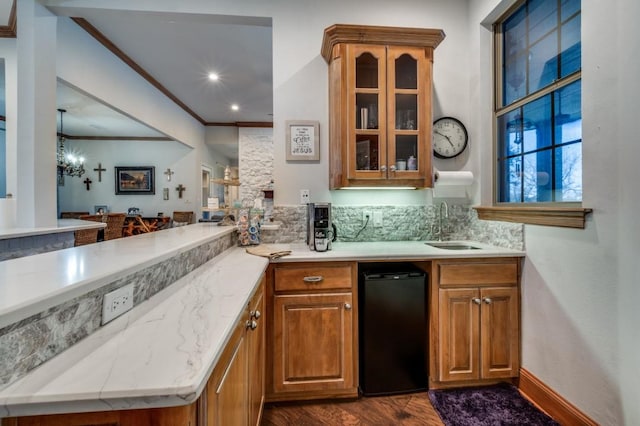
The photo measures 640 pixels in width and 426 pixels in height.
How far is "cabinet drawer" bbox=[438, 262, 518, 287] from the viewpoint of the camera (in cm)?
188

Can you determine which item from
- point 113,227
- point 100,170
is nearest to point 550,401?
point 113,227

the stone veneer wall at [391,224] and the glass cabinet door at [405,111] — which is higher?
the glass cabinet door at [405,111]

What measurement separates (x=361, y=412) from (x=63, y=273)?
1.69 meters

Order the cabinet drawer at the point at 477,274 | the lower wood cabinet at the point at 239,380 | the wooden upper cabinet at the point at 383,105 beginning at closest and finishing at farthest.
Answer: the lower wood cabinet at the point at 239,380, the cabinet drawer at the point at 477,274, the wooden upper cabinet at the point at 383,105

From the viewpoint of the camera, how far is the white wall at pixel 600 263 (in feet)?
4.38

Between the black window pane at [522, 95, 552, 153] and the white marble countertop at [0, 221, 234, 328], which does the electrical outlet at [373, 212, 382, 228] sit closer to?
the black window pane at [522, 95, 552, 153]

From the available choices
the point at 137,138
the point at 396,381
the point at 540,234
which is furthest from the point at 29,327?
the point at 137,138

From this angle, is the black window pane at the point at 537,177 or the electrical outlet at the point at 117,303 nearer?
the electrical outlet at the point at 117,303

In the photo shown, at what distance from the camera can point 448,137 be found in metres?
2.45

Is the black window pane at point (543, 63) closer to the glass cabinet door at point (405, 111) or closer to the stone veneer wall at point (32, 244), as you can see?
the glass cabinet door at point (405, 111)

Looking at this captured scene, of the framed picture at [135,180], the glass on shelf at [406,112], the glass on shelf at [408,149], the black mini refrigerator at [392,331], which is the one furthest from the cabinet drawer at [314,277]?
the framed picture at [135,180]

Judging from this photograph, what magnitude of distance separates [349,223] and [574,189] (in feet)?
4.76

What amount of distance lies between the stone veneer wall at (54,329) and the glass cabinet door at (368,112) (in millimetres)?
1517

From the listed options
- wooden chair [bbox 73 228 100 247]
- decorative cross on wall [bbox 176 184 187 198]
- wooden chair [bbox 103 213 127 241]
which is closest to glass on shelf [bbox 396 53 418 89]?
wooden chair [bbox 73 228 100 247]
